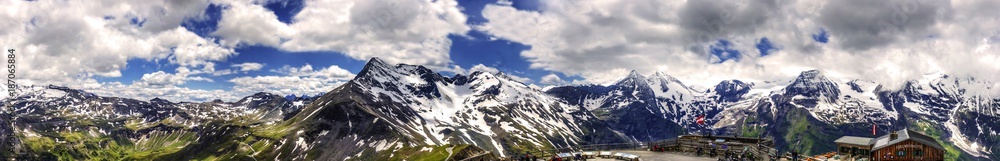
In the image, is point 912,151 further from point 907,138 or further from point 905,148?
point 907,138

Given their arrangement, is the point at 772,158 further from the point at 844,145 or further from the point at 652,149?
the point at 844,145

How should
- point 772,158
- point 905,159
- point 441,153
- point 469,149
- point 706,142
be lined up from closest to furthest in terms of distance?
point 772,158, point 905,159, point 706,142, point 469,149, point 441,153

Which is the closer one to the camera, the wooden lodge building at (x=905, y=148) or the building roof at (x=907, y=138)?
the wooden lodge building at (x=905, y=148)

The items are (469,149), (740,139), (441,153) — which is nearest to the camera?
(740,139)

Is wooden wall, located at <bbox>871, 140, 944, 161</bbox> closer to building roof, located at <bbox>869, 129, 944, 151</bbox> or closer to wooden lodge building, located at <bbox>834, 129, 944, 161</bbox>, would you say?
wooden lodge building, located at <bbox>834, 129, 944, 161</bbox>

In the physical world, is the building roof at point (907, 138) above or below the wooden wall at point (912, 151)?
above

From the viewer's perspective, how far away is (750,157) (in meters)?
69.4

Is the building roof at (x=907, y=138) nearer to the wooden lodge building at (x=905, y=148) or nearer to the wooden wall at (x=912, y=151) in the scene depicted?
the wooden lodge building at (x=905, y=148)

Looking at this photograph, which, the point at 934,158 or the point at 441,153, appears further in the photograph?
the point at 441,153

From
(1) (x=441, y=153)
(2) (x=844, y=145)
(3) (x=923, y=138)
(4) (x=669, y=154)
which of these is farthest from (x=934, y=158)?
(1) (x=441, y=153)

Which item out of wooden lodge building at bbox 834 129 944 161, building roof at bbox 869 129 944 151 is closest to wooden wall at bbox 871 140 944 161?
wooden lodge building at bbox 834 129 944 161

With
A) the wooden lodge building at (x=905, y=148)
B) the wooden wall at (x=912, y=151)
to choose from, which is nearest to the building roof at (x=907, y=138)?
the wooden lodge building at (x=905, y=148)

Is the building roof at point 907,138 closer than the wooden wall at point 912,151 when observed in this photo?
No

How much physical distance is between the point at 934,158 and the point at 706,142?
2639 centimetres
